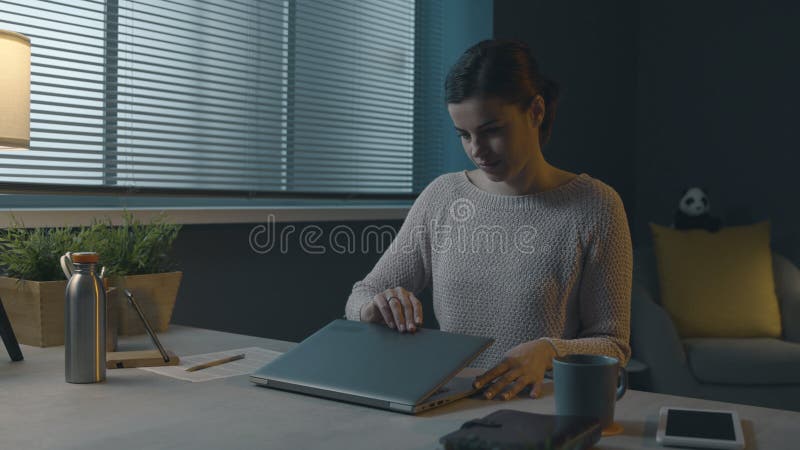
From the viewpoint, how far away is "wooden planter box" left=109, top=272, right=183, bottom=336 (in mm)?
1614

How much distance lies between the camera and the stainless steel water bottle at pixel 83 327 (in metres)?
1.21

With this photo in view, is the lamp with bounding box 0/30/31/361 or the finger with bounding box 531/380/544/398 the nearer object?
the finger with bounding box 531/380/544/398

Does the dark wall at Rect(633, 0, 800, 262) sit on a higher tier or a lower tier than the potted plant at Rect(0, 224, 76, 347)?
higher

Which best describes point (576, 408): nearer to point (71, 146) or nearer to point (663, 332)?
point (71, 146)

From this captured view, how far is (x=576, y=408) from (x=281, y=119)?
1.85 m

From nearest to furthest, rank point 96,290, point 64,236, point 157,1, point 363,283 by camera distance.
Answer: point 96,290 → point 64,236 → point 363,283 → point 157,1

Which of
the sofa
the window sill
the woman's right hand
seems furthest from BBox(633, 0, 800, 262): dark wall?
the woman's right hand

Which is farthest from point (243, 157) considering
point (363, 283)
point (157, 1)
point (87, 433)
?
point (87, 433)

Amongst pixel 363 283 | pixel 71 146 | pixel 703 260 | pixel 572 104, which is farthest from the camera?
pixel 572 104

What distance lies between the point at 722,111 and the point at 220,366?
3605mm

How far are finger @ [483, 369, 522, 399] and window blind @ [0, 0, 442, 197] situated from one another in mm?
1352

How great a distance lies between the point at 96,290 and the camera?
48.3 inches

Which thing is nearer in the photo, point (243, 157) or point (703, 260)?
point (243, 157)

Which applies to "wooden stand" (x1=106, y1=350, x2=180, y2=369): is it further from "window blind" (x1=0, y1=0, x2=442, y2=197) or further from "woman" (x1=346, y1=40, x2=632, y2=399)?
"window blind" (x1=0, y1=0, x2=442, y2=197)
